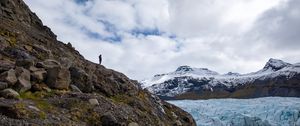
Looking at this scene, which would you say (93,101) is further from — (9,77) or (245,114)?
(245,114)

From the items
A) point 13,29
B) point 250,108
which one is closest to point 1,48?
point 13,29

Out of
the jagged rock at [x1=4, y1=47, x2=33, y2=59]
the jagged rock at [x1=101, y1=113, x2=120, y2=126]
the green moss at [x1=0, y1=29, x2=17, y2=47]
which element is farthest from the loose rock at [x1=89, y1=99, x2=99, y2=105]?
the green moss at [x1=0, y1=29, x2=17, y2=47]

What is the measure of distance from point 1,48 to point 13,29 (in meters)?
3.18

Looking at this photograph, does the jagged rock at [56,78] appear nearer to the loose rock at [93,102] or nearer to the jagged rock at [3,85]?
the loose rock at [93,102]

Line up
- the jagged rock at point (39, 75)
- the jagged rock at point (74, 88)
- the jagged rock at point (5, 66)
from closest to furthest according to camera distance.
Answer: the jagged rock at point (5, 66), the jagged rock at point (39, 75), the jagged rock at point (74, 88)

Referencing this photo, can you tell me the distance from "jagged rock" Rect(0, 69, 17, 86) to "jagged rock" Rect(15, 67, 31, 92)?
0.60 ft

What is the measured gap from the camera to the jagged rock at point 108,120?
15484mm

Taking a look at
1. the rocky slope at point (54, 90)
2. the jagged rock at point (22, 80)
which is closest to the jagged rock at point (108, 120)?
the rocky slope at point (54, 90)

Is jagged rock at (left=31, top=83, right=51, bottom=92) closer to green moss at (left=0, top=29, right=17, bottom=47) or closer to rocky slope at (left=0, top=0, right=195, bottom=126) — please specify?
rocky slope at (left=0, top=0, right=195, bottom=126)

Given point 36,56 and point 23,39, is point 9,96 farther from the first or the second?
point 23,39

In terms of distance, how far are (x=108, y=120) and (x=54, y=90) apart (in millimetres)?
2404

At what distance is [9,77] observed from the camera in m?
14.9

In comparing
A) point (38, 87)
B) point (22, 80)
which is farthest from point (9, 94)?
point (38, 87)

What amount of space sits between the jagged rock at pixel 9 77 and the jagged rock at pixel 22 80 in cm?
18
